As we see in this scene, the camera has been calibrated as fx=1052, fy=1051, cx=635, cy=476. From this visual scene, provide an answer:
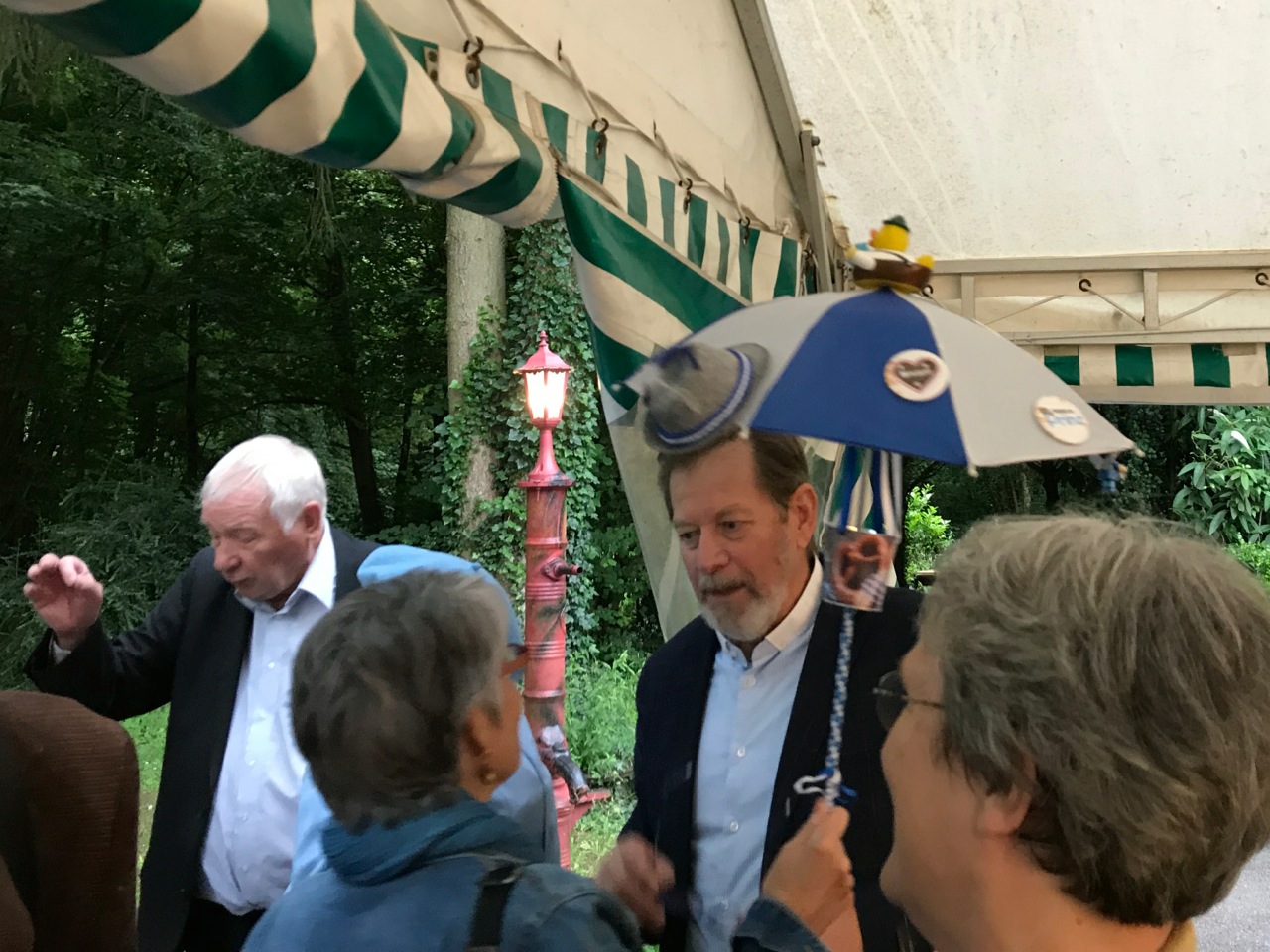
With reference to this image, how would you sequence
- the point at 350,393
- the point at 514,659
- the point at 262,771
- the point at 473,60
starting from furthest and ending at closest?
the point at 350,393 → the point at 262,771 → the point at 473,60 → the point at 514,659

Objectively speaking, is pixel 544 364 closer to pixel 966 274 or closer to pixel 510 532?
pixel 966 274

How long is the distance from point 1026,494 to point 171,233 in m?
10.6

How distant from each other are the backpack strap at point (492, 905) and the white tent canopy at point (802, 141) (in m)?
0.78

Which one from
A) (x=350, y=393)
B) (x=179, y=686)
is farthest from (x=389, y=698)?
(x=350, y=393)

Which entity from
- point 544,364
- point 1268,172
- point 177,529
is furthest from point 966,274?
point 177,529

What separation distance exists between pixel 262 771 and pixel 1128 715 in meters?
1.77

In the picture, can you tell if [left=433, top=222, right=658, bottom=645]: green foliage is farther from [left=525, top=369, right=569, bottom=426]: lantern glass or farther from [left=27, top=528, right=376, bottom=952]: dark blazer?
[left=27, top=528, right=376, bottom=952]: dark blazer

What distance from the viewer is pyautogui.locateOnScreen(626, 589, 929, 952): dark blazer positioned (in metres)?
1.49

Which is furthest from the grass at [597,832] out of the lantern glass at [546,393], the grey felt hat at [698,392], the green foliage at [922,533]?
the green foliage at [922,533]

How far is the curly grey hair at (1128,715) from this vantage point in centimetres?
76

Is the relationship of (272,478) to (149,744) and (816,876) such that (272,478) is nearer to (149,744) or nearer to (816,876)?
(816,876)

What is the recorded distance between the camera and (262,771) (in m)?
2.09

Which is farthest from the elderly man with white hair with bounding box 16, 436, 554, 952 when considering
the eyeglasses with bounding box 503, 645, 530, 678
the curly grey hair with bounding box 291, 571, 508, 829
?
the curly grey hair with bounding box 291, 571, 508, 829

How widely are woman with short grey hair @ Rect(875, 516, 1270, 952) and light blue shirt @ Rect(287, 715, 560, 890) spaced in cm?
72
